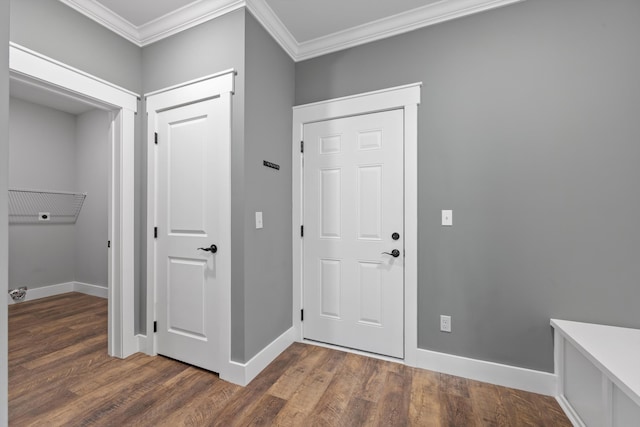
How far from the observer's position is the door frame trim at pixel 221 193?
1.99m

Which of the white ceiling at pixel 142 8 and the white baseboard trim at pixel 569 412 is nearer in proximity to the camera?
the white baseboard trim at pixel 569 412

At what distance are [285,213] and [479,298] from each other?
164 centimetres

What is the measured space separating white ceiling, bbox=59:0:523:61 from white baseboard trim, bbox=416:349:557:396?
2500 mm

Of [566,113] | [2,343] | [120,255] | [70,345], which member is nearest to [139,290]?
[120,255]

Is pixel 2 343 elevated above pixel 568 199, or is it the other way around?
pixel 568 199

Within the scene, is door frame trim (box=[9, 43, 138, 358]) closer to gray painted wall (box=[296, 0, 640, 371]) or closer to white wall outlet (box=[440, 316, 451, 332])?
gray painted wall (box=[296, 0, 640, 371])

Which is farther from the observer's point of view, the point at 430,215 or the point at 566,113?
the point at 430,215

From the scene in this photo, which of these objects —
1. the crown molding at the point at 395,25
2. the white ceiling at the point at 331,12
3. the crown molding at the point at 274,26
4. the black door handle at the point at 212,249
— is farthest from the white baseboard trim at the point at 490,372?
the crown molding at the point at 274,26

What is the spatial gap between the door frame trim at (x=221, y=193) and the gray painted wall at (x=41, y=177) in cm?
285

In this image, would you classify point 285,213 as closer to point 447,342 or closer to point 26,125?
point 447,342

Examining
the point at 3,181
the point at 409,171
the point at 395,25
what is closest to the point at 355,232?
the point at 409,171

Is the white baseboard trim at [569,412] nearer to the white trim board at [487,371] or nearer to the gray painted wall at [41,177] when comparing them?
the white trim board at [487,371]

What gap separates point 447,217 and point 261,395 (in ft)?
5.82

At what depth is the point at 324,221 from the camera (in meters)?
2.50
